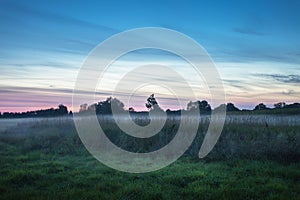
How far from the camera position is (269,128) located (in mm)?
16359

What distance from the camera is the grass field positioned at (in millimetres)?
8594

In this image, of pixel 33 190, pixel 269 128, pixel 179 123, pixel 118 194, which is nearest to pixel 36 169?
pixel 33 190

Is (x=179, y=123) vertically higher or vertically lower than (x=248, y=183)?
higher

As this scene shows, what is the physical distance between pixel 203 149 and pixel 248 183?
16.2ft

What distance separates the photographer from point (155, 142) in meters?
16.3

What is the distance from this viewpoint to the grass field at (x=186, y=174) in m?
8.59

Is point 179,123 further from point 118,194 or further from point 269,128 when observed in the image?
point 118,194

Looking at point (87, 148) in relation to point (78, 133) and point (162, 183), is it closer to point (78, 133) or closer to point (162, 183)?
point (78, 133)

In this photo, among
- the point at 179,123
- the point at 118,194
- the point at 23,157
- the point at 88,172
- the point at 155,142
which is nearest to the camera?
the point at 118,194

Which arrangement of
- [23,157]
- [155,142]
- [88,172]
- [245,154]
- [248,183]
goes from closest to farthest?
1. [248,183]
2. [88,172]
3. [245,154]
4. [23,157]
5. [155,142]

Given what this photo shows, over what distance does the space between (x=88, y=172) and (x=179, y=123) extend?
8362 millimetres

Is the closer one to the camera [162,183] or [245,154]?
[162,183]

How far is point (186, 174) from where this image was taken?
1052 centimetres

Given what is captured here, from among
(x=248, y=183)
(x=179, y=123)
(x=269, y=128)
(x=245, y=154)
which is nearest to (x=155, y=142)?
(x=179, y=123)
